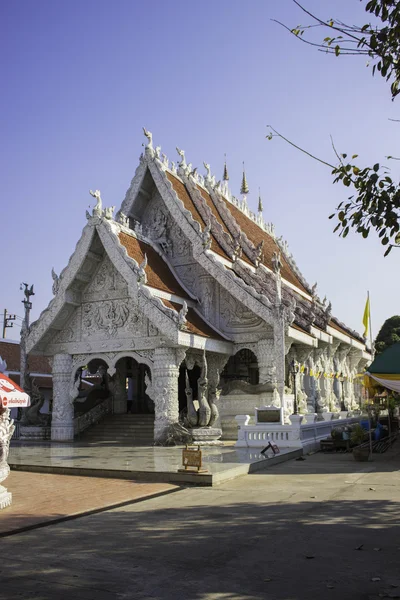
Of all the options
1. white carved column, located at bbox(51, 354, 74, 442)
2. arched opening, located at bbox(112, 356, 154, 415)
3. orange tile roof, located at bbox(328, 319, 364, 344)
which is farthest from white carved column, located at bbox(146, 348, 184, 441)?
orange tile roof, located at bbox(328, 319, 364, 344)

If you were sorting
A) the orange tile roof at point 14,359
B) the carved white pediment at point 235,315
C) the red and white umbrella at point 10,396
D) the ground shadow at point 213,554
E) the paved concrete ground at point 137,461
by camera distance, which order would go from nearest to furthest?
the ground shadow at point 213,554
the red and white umbrella at point 10,396
the paved concrete ground at point 137,461
the carved white pediment at point 235,315
the orange tile roof at point 14,359

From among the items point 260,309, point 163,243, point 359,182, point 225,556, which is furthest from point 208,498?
point 163,243

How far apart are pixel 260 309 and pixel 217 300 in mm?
1981

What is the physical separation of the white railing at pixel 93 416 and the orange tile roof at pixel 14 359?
29.6 feet

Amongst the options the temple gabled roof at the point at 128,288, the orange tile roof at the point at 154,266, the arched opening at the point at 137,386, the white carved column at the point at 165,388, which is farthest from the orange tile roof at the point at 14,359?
the white carved column at the point at 165,388

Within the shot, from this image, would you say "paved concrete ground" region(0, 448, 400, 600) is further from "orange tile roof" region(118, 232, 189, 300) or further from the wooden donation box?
"orange tile roof" region(118, 232, 189, 300)

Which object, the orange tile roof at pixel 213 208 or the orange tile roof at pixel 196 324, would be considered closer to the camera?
the orange tile roof at pixel 196 324

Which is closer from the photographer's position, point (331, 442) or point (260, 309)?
point (331, 442)

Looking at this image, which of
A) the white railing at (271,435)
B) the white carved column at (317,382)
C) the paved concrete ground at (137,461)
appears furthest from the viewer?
the white carved column at (317,382)

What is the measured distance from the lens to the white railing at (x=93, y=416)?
59.4 feet

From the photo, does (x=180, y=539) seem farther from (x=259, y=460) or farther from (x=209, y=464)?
(x=259, y=460)

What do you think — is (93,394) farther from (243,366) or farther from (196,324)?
(196,324)

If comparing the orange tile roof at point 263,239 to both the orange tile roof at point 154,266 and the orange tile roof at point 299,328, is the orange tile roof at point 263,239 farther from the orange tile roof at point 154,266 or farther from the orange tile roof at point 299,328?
the orange tile roof at point 154,266

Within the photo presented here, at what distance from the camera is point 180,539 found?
5.84 metres
